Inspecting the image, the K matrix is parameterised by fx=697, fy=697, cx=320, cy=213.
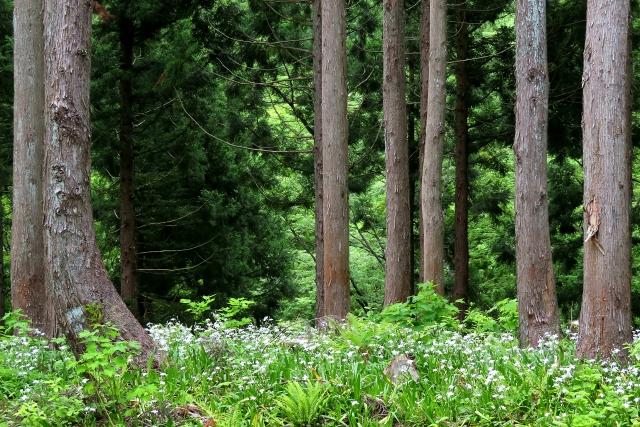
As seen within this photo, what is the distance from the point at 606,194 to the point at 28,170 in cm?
772

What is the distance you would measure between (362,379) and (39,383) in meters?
2.85

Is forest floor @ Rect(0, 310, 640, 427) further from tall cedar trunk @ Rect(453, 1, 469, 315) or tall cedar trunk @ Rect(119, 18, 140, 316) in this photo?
tall cedar trunk @ Rect(453, 1, 469, 315)

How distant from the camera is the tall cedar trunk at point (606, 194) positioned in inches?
255

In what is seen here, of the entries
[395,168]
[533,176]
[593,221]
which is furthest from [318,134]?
[593,221]

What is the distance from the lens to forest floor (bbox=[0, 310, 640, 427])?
5480mm

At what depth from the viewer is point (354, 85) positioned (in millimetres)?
19766

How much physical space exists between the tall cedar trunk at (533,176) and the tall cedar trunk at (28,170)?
6.48m

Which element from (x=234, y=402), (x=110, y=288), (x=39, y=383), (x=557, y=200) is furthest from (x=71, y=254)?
(x=557, y=200)

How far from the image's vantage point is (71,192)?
21.4 feet

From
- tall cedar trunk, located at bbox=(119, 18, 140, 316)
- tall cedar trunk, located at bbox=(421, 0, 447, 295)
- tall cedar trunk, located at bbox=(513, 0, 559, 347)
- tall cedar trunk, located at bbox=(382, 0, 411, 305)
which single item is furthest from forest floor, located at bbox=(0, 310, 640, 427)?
tall cedar trunk, located at bbox=(119, 18, 140, 316)

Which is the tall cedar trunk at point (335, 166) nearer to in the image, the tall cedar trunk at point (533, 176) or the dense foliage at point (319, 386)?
the tall cedar trunk at point (533, 176)

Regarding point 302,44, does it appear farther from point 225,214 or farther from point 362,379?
point 362,379

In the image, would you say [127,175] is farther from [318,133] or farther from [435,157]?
[435,157]

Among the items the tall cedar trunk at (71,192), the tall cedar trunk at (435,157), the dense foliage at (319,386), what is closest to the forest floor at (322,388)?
the dense foliage at (319,386)
